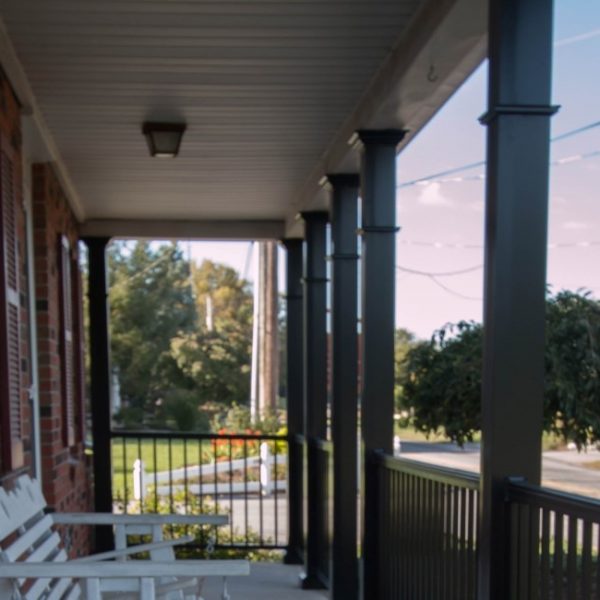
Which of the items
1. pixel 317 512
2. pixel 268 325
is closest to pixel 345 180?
pixel 317 512

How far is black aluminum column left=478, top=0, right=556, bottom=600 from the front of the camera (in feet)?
6.33

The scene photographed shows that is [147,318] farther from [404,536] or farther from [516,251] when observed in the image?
[516,251]

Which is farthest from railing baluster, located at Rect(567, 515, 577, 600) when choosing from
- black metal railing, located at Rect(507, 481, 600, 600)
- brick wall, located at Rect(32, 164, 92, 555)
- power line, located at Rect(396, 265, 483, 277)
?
power line, located at Rect(396, 265, 483, 277)

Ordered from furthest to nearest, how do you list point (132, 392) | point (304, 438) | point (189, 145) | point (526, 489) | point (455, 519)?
1. point (132, 392)
2. point (304, 438)
3. point (189, 145)
4. point (455, 519)
5. point (526, 489)

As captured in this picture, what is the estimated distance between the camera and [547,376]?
476 centimetres

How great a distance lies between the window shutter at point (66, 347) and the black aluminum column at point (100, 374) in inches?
26.2

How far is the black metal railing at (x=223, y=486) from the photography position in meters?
5.95

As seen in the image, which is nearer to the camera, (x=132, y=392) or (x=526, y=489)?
(x=526, y=489)

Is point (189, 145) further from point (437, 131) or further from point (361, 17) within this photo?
point (437, 131)

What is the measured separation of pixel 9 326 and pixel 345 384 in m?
1.69

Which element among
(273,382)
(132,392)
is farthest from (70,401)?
(132,392)

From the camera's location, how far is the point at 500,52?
1.93m

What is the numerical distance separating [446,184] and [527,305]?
13.0m

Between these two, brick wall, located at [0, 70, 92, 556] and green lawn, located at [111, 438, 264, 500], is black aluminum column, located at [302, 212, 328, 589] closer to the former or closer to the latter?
brick wall, located at [0, 70, 92, 556]
